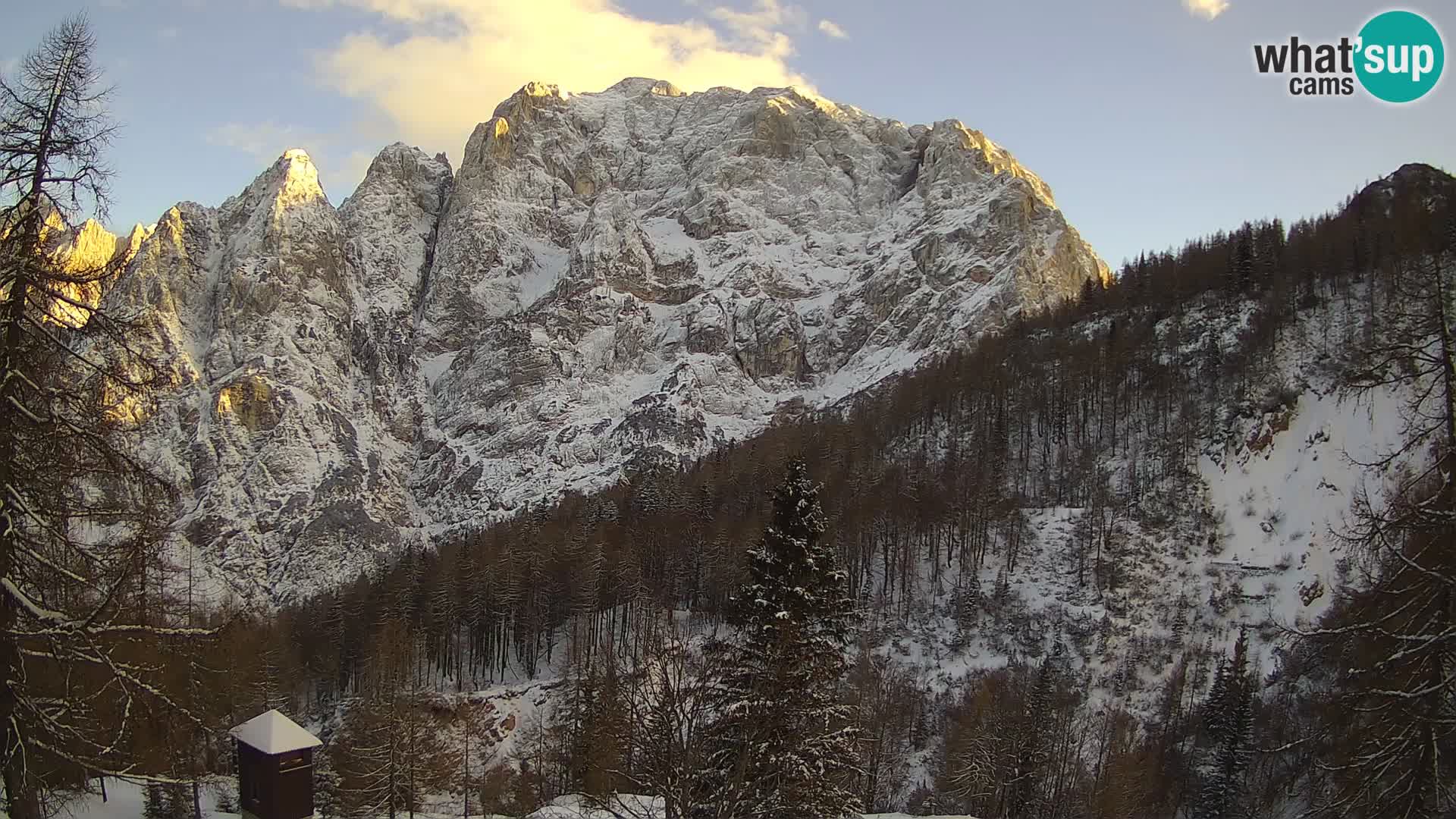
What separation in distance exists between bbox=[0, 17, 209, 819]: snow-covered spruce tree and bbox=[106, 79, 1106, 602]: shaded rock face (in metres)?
122

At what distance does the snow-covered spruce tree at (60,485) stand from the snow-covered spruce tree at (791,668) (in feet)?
27.0

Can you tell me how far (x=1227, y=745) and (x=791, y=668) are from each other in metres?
34.6

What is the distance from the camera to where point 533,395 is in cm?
15562

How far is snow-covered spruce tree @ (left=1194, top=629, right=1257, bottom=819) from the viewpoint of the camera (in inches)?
1560

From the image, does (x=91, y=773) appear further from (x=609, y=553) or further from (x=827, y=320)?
(x=827, y=320)

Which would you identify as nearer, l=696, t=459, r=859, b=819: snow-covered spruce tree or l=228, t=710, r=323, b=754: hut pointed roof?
l=696, t=459, r=859, b=819: snow-covered spruce tree

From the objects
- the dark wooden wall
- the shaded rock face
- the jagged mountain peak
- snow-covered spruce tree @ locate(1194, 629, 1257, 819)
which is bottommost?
snow-covered spruce tree @ locate(1194, 629, 1257, 819)

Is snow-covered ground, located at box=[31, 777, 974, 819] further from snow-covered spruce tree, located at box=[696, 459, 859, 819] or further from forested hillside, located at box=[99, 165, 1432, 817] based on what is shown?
snow-covered spruce tree, located at box=[696, 459, 859, 819]

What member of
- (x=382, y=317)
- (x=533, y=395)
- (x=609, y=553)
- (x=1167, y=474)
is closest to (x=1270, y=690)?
(x=1167, y=474)

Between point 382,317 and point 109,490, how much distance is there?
17885 centimetres

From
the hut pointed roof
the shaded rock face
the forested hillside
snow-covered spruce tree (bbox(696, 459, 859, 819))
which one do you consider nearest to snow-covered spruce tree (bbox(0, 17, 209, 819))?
snow-covered spruce tree (bbox(696, 459, 859, 819))

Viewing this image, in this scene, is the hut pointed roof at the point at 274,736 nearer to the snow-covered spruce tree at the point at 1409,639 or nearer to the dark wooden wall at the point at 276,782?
the dark wooden wall at the point at 276,782

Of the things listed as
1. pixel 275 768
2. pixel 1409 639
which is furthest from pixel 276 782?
pixel 1409 639

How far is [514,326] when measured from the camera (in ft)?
548
